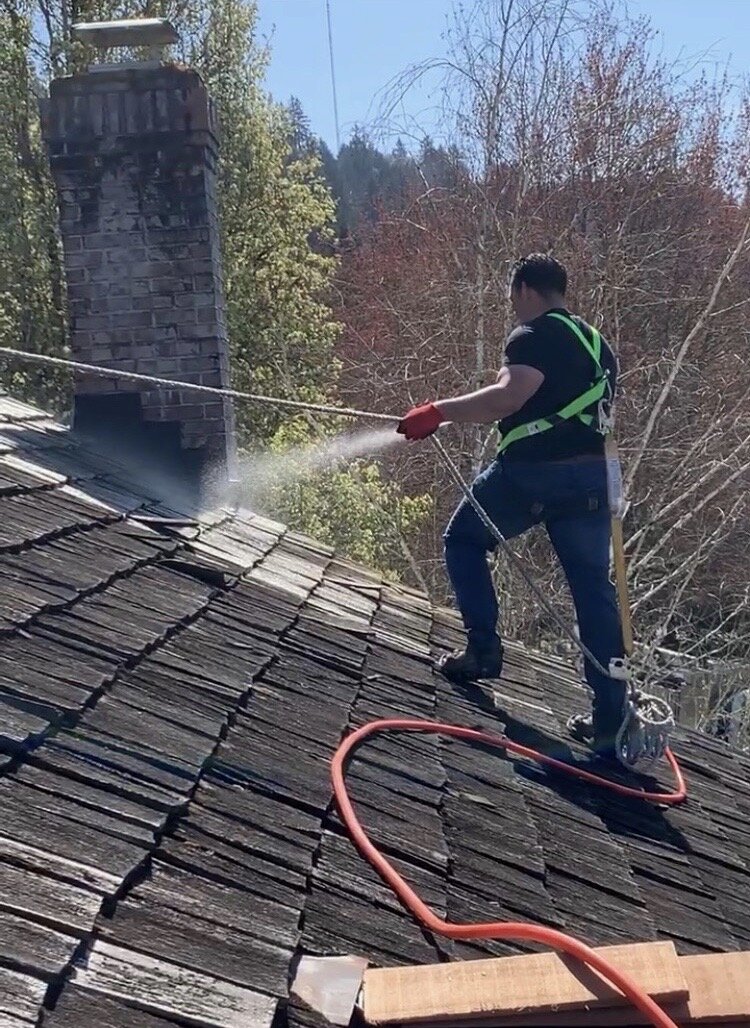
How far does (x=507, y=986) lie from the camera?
2.08 meters

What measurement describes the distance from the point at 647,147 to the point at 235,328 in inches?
256

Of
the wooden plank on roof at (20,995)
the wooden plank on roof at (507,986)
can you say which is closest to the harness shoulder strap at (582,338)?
the wooden plank on roof at (507,986)

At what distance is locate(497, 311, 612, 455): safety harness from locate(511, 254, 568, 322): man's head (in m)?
0.09

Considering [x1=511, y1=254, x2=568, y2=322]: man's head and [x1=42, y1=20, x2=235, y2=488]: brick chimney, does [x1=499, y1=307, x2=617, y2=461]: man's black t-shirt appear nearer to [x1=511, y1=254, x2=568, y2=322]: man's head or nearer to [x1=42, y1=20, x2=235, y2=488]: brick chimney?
[x1=511, y1=254, x2=568, y2=322]: man's head

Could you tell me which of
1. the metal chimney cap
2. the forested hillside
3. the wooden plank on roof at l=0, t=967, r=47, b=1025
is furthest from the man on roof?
the forested hillside

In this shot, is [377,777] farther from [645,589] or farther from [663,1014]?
[645,589]

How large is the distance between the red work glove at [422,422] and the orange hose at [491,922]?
889mm

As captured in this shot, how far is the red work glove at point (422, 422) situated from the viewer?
3.96 meters

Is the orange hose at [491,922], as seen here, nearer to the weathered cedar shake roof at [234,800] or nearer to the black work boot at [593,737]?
the weathered cedar shake roof at [234,800]

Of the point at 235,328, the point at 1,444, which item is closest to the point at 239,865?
the point at 1,444

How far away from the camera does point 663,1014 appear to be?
202 centimetres

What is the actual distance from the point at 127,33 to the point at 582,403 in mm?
3374

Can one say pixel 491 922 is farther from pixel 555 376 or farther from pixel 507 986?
pixel 555 376

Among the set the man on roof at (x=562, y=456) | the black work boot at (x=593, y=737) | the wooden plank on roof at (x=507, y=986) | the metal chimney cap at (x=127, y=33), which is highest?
the metal chimney cap at (x=127, y=33)
